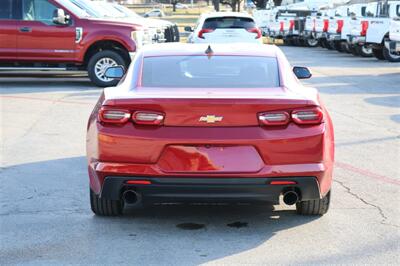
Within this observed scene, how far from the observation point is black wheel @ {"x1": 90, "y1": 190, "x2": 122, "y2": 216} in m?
5.73

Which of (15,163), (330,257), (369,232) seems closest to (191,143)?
(330,257)

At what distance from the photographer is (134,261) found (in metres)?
4.79

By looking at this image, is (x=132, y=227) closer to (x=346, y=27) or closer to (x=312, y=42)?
(x=346, y=27)

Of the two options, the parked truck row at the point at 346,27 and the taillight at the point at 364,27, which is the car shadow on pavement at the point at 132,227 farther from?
the taillight at the point at 364,27

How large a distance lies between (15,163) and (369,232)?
416 centimetres

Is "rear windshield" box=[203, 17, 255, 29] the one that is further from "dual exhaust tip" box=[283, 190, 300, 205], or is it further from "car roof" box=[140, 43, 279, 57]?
"dual exhaust tip" box=[283, 190, 300, 205]

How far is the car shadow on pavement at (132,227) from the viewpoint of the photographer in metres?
5.00

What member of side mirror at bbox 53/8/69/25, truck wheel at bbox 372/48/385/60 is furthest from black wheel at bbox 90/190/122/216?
truck wheel at bbox 372/48/385/60

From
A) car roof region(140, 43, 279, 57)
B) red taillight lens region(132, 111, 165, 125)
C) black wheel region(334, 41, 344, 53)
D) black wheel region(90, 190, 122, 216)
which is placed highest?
car roof region(140, 43, 279, 57)

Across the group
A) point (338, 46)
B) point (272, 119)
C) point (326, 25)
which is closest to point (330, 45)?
point (338, 46)

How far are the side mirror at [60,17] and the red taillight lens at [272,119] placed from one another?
10432 millimetres

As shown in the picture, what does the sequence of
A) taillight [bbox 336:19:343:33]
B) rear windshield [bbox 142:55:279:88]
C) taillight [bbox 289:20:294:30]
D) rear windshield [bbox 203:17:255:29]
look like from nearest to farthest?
rear windshield [bbox 142:55:279:88]
rear windshield [bbox 203:17:255:29]
taillight [bbox 336:19:343:33]
taillight [bbox 289:20:294:30]

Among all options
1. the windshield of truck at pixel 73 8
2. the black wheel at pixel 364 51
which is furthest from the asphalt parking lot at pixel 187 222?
the black wheel at pixel 364 51

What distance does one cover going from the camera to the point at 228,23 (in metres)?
17.7
